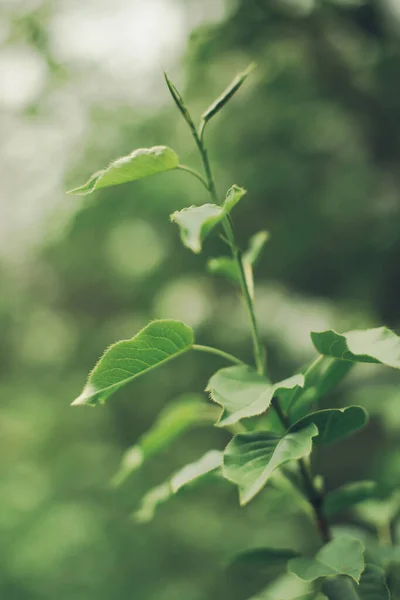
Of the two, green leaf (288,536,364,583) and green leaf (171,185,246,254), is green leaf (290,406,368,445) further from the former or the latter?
green leaf (171,185,246,254)

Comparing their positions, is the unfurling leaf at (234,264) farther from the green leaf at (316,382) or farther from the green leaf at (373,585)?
the green leaf at (373,585)

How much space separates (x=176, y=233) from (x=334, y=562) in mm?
2373

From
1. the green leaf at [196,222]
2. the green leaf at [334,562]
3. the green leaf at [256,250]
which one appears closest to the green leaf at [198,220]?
the green leaf at [196,222]

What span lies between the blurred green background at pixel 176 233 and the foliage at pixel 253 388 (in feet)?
4.74

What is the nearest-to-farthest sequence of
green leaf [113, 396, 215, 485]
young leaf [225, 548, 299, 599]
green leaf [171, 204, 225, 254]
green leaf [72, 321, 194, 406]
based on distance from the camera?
green leaf [171, 204, 225, 254], green leaf [72, 321, 194, 406], green leaf [113, 396, 215, 485], young leaf [225, 548, 299, 599]

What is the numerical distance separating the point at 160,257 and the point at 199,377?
0.66 m

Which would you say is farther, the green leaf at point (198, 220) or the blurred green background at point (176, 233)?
the blurred green background at point (176, 233)

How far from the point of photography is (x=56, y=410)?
2920 millimetres

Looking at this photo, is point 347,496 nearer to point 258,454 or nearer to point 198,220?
point 258,454

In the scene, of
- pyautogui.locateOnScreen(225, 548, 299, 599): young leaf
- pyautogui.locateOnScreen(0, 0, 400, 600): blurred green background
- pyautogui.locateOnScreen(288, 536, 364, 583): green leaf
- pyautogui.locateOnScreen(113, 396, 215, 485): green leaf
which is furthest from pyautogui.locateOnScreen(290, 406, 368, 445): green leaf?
pyautogui.locateOnScreen(225, 548, 299, 599): young leaf

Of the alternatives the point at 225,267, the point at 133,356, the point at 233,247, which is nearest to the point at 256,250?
the point at 225,267

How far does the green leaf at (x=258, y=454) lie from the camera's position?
47cm

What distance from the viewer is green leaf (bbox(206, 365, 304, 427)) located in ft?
1.63

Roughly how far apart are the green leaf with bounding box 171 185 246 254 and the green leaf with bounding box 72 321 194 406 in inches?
A: 4.9
